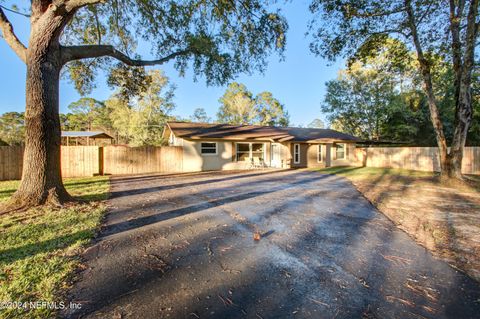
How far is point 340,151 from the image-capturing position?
20.8 m

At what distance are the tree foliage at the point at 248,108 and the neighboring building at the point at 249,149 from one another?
19545mm

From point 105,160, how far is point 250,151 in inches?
403

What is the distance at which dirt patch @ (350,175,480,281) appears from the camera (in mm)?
3326

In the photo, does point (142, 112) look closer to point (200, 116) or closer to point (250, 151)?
point (250, 151)

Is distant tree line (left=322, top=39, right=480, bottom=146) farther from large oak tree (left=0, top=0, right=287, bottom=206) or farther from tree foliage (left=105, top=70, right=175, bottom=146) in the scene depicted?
tree foliage (left=105, top=70, right=175, bottom=146)

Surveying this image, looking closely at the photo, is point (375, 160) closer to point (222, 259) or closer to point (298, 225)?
point (298, 225)

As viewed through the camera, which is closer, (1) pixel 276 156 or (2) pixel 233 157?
(2) pixel 233 157

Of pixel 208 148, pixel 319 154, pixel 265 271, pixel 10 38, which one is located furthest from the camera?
pixel 319 154

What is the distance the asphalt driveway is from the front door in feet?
45.1

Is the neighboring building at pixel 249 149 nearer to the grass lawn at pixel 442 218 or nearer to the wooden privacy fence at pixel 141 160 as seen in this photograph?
the wooden privacy fence at pixel 141 160

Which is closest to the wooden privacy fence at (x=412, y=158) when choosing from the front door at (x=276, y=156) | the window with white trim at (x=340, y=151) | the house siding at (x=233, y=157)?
the house siding at (x=233, y=157)

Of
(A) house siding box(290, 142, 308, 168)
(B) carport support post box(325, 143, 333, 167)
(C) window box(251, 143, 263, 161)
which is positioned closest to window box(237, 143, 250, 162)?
(C) window box(251, 143, 263, 161)

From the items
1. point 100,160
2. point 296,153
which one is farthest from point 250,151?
point 100,160

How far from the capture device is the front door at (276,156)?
61.6 feet
